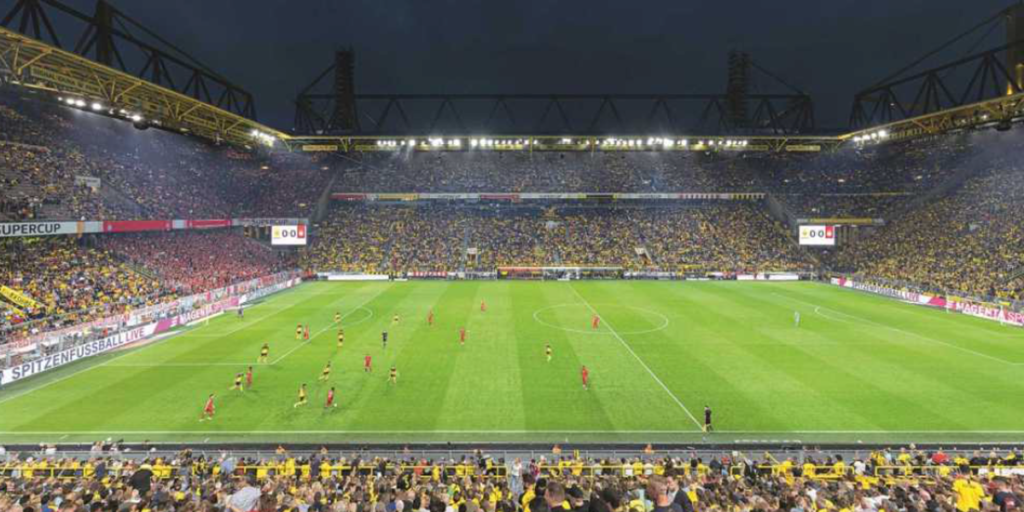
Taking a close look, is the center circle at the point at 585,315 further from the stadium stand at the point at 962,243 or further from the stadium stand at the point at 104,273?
the stadium stand at the point at 104,273

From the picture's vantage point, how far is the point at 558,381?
75.7ft

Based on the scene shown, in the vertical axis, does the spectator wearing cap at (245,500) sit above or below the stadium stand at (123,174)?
below

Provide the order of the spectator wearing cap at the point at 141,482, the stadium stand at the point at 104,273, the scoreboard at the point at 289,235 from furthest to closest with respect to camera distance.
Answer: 1. the scoreboard at the point at 289,235
2. the stadium stand at the point at 104,273
3. the spectator wearing cap at the point at 141,482

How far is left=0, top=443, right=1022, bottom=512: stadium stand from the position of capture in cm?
799

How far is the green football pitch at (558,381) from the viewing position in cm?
1816

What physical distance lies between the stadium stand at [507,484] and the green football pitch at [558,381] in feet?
8.55

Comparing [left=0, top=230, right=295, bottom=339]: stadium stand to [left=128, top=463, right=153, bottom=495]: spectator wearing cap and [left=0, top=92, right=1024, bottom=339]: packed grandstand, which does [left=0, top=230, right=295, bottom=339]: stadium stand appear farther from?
[left=128, top=463, right=153, bottom=495]: spectator wearing cap

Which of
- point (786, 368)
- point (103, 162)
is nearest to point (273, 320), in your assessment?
point (103, 162)

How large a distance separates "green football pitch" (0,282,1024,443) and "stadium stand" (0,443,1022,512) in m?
2.60

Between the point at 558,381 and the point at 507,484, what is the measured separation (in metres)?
11.4

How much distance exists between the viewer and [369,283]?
5697cm

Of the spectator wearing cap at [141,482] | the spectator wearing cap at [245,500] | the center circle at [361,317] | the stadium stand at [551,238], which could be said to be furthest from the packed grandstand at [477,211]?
the spectator wearing cap at [245,500]

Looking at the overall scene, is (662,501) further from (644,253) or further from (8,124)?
(644,253)

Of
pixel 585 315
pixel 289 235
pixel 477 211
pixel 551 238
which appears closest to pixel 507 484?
pixel 585 315
